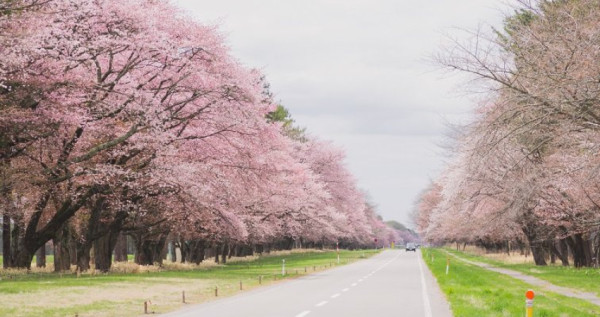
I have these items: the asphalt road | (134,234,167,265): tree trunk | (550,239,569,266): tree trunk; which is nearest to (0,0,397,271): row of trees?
(134,234,167,265): tree trunk

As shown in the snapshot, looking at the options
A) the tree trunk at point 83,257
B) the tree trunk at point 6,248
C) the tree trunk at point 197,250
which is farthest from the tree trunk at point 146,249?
the tree trunk at point 83,257

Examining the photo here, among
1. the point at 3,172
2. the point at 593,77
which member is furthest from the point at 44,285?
the point at 593,77

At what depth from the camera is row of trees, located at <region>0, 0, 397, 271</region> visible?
72.7 ft

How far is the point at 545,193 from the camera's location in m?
31.2

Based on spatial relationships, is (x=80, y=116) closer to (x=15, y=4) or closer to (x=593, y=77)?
(x=15, y=4)

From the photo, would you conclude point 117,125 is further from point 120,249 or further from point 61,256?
point 120,249

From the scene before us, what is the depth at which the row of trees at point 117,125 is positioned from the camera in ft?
72.7

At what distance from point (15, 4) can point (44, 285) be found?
9627 mm

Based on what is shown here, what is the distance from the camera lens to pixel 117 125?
28.4m

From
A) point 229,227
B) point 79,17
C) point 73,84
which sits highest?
point 79,17

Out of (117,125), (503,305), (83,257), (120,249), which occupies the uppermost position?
(117,125)

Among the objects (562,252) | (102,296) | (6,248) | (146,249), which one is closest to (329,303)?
(102,296)

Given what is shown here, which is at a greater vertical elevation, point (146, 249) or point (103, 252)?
point (146, 249)

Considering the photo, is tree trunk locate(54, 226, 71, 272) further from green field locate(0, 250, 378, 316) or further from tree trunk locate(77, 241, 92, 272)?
green field locate(0, 250, 378, 316)
